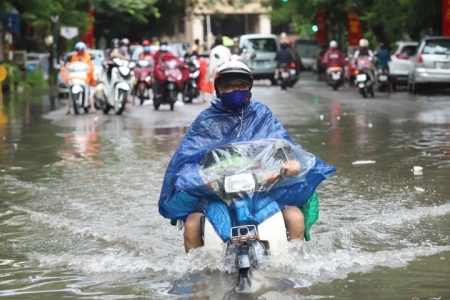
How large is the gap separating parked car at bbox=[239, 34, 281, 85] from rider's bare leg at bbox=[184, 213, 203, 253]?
34.7m

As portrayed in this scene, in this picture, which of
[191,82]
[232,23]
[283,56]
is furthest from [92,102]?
[232,23]

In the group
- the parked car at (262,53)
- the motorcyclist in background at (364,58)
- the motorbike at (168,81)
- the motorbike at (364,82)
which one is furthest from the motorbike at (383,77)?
the parked car at (262,53)

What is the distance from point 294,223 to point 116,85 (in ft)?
59.2

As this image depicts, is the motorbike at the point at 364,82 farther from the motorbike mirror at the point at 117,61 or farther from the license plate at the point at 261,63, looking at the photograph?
the license plate at the point at 261,63

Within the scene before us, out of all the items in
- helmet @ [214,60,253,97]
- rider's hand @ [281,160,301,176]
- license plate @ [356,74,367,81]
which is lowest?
license plate @ [356,74,367,81]

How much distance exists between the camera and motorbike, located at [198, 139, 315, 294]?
6.30m

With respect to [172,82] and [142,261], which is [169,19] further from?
[142,261]

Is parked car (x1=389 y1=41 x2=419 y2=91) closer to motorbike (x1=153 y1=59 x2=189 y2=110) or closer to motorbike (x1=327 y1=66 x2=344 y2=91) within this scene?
motorbike (x1=327 y1=66 x2=344 y2=91)

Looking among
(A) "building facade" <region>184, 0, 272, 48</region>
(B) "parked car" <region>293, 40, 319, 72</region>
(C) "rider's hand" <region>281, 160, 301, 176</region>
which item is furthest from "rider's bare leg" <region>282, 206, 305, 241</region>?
(A) "building facade" <region>184, 0, 272, 48</region>

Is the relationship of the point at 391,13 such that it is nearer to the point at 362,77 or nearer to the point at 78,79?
the point at 362,77

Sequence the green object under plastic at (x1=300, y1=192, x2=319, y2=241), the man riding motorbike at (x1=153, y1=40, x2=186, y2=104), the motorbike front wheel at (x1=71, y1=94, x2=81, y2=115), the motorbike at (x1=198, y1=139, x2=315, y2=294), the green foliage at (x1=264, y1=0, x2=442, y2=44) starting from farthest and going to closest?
the green foliage at (x1=264, y1=0, x2=442, y2=44), the man riding motorbike at (x1=153, y1=40, x2=186, y2=104), the motorbike front wheel at (x1=71, y1=94, x2=81, y2=115), the green object under plastic at (x1=300, y1=192, x2=319, y2=241), the motorbike at (x1=198, y1=139, x2=315, y2=294)

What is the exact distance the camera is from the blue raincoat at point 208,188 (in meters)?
6.44

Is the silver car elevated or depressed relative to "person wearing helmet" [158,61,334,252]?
depressed

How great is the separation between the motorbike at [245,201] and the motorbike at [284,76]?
1198 inches
